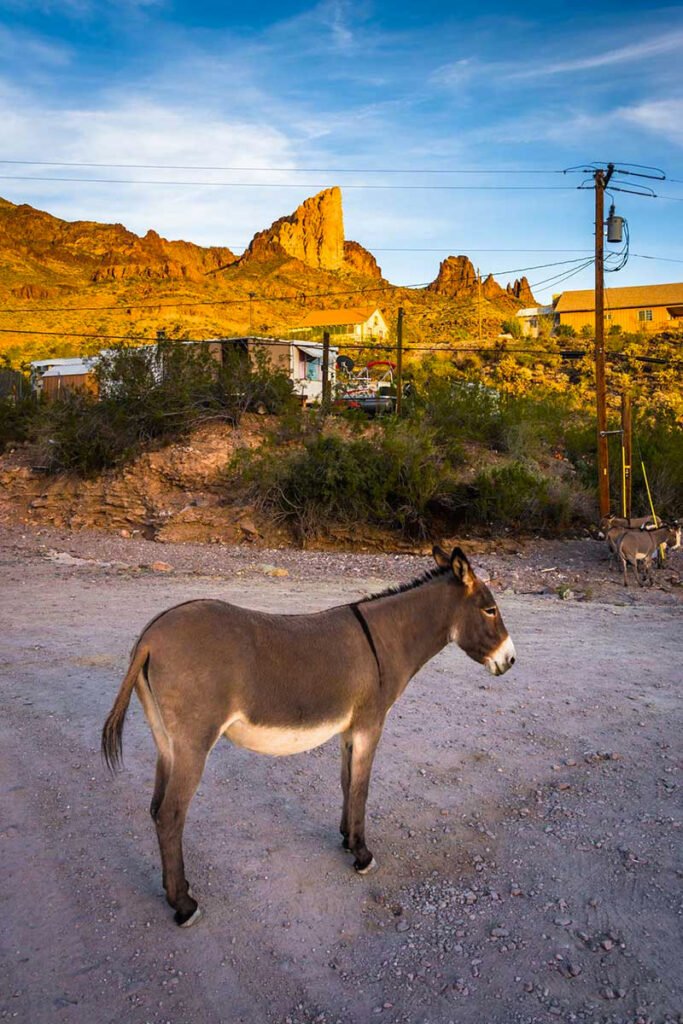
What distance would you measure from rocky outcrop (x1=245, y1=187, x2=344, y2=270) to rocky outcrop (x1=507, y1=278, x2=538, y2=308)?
113ft

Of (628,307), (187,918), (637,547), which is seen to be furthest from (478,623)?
(628,307)

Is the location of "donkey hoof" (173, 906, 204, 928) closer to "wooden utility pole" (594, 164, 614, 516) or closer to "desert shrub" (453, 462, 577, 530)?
"desert shrub" (453, 462, 577, 530)

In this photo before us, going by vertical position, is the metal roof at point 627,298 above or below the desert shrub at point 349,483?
above

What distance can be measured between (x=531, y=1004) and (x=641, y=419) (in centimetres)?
2558

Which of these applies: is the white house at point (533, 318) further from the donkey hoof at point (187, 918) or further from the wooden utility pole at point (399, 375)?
the donkey hoof at point (187, 918)

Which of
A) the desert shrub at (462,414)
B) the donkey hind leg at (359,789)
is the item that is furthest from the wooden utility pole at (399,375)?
the donkey hind leg at (359,789)

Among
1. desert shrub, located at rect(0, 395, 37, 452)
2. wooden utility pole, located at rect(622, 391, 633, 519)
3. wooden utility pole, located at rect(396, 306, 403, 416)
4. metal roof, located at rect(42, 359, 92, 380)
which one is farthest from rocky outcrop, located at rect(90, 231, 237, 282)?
wooden utility pole, located at rect(622, 391, 633, 519)

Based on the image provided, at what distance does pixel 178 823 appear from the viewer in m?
3.65

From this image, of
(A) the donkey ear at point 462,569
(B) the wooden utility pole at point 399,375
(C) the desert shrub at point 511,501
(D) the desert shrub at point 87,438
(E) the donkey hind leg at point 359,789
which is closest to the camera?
(E) the donkey hind leg at point 359,789

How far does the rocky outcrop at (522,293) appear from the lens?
134m

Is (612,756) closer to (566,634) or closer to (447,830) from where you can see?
(447,830)

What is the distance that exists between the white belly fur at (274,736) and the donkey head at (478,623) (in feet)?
3.51

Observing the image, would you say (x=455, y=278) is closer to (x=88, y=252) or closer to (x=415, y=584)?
(x=88, y=252)

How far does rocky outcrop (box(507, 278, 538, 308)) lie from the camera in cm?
13371
